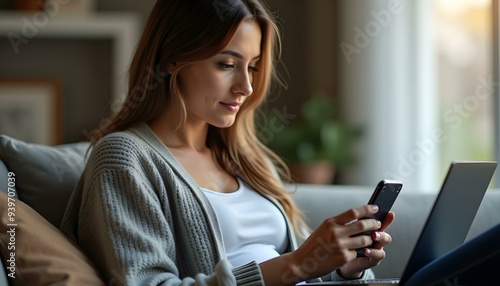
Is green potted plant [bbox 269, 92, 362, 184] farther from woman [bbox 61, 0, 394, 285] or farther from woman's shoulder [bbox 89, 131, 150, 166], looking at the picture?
woman's shoulder [bbox 89, 131, 150, 166]

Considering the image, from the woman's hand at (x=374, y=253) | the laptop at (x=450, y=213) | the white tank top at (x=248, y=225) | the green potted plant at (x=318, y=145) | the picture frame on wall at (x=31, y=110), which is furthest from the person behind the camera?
the picture frame on wall at (x=31, y=110)

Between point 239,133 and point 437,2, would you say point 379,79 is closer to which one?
point 437,2

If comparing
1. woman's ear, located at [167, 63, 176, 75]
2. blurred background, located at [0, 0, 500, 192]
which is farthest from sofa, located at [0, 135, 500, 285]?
blurred background, located at [0, 0, 500, 192]

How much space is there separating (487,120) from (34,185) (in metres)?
2.42

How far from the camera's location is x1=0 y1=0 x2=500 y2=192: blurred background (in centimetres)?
371

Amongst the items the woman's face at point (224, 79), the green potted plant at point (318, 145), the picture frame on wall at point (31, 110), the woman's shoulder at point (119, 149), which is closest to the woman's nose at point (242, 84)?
the woman's face at point (224, 79)

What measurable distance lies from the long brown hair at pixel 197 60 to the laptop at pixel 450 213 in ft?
1.69

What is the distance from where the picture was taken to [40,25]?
4.80 metres

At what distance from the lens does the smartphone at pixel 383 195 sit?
1.37 meters

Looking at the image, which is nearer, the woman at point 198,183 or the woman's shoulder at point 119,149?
the woman at point 198,183

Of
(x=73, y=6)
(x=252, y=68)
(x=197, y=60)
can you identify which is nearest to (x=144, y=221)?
(x=197, y=60)

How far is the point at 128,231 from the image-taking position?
4.69ft

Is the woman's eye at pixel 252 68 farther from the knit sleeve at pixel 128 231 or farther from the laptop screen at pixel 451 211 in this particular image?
the laptop screen at pixel 451 211

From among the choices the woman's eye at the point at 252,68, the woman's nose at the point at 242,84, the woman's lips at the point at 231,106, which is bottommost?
the woman's lips at the point at 231,106
